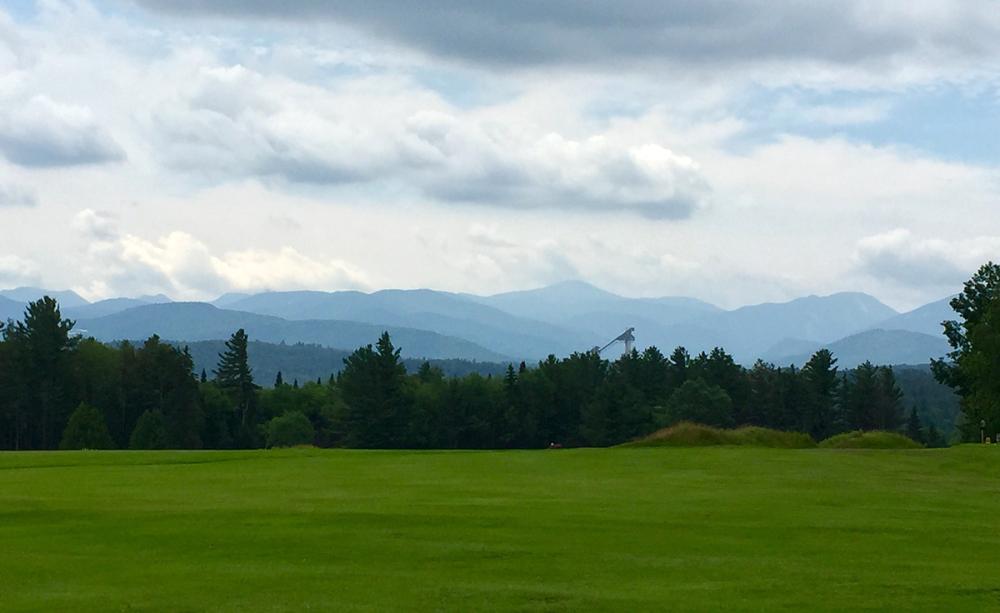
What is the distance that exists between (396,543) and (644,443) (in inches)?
1718

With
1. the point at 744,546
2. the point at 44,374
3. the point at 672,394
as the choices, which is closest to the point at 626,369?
the point at 672,394

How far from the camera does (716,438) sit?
63844 millimetres

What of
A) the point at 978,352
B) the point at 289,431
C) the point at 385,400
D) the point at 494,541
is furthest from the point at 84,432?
the point at 494,541

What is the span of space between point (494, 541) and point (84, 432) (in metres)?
92.9

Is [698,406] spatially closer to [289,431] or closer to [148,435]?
[289,431]

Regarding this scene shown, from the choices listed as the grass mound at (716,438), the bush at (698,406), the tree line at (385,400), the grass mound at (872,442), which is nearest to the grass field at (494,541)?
the grass mound at (716,438)

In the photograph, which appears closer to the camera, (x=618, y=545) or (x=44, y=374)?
Result: (x=618, y=545)

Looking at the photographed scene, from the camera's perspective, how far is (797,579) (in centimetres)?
1861

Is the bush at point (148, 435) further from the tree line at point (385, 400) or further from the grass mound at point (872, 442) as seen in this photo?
the grass mound at point (872, 442)

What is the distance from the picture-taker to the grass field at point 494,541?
17328 mm

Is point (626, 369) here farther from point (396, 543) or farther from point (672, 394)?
point (396, 543)

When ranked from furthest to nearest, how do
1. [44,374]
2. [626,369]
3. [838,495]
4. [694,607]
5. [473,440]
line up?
[626,369] → [473,440] → [44,374] → [838,495] → [694,607]

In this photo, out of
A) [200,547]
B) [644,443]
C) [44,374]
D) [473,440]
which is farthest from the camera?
[473,440]

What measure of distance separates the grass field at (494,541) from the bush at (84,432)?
68114 millimetres
